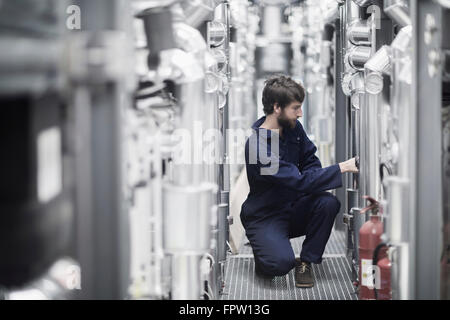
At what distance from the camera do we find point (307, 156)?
14.0 ft

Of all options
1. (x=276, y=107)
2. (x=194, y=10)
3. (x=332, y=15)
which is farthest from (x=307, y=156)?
(x=194, y=10)

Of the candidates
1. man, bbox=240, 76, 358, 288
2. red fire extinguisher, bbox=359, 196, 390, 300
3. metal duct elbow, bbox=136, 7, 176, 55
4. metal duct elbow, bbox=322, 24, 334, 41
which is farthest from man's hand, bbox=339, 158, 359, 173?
metal duct elbow, bbox=322, 24, 334, 41

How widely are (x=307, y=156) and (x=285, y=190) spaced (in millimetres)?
263

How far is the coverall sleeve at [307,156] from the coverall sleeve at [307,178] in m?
0.32

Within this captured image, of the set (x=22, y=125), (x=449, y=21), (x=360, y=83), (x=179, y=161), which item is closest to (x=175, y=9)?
(x=179, y=161)

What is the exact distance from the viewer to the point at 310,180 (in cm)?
387

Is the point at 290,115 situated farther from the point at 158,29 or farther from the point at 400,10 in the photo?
the point at 158,29

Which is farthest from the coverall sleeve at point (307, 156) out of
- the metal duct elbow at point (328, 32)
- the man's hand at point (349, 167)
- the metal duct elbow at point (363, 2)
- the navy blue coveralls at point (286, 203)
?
the metal duct elbow at point (328, 32)

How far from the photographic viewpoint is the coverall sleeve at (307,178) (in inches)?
151

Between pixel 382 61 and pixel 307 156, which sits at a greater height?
pixel 382 61

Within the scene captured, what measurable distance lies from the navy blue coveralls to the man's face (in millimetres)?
62

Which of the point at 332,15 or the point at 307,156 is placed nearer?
the point at 307,156

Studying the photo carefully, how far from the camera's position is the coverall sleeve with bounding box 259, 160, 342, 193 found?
12.6 ft

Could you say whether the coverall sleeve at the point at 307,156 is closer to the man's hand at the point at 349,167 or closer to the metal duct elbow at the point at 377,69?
the man's hand at the point at 349,167
